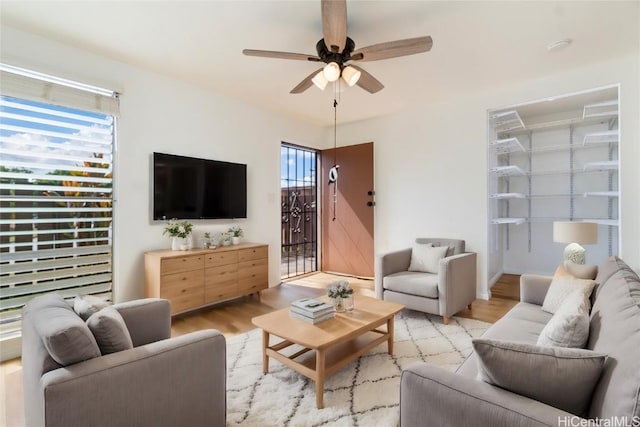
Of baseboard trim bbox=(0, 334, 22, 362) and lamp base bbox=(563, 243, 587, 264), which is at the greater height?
lamp base bbox=(563, 243, 587, 264)

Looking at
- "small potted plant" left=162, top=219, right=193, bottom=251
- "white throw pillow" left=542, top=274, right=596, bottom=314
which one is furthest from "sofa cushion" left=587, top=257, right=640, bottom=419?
"small potted plant" left=162, top=219, right=193, bottom=251

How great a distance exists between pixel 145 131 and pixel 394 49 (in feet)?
8.52

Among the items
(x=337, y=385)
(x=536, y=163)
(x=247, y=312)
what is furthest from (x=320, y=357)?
(x=536, y=163)

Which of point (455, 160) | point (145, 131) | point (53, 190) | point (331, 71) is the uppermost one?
point (331, 71)

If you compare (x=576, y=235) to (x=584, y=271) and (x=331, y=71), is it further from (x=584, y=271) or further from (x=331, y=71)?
(x=331, y=71)

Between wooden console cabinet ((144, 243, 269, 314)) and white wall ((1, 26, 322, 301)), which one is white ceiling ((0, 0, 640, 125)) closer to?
white wall ((1, 26, 322, 301))

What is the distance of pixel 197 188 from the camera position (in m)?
3.60

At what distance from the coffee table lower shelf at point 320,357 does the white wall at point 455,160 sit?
7.46 ft

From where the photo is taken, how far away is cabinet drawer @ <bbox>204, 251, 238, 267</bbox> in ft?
10.8

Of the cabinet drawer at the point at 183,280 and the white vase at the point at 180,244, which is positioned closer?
the cabinet drawer at the point at 183,280

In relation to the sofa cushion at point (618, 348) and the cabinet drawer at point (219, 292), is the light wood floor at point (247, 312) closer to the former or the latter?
the cabinet drawer at point (219, 292)

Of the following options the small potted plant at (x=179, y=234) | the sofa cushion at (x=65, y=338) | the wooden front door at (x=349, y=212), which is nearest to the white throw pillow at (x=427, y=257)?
the wooden front door at (x=349, y=212)

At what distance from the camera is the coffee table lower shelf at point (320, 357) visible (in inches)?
70.1

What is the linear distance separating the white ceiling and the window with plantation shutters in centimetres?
56
